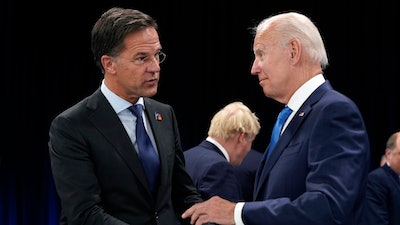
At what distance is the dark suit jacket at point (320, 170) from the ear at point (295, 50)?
0.15 m

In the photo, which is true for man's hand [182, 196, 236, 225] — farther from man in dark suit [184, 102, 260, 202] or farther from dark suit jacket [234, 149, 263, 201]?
dark suit jacket [234, 149, 263, 201]

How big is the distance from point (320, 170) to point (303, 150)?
12 cm

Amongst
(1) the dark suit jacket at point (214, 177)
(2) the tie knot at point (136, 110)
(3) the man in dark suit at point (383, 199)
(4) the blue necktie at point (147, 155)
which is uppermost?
(2) the tie knot at point (136, 110)

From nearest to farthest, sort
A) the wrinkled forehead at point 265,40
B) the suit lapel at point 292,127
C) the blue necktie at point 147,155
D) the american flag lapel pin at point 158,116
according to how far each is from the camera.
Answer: the suit lapel at point 292,127 < the wrinkled forehead at point 265,40 < the blue necktie at point 147,155 < the american flag lapel pin at point 158,116

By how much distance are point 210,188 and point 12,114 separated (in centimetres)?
305

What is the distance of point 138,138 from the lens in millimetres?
2393

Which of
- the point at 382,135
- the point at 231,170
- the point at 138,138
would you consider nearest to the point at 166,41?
the point at 382,135

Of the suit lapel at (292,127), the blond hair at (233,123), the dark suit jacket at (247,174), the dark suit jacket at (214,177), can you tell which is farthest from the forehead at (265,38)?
the dark suit jacket at (247,174)

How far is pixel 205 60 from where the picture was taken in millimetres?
6562

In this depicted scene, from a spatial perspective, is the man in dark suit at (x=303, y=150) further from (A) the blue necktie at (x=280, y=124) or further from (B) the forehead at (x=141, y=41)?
(B) the forehead at (x=141, y=41)

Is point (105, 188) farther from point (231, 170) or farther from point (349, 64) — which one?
point (349, 64)

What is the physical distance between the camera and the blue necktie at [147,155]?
2.37 meters

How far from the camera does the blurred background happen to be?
612 cm

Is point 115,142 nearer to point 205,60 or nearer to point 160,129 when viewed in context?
point 160,129
